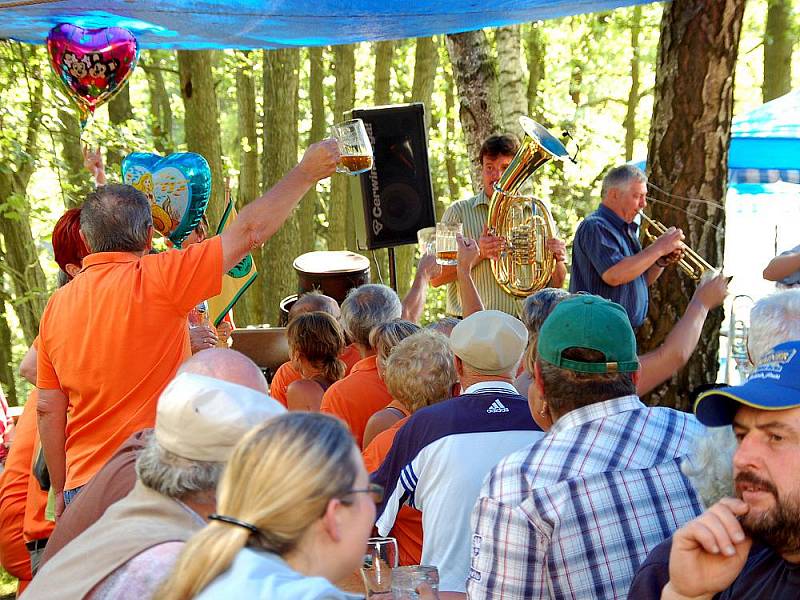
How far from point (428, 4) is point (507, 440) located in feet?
9.93

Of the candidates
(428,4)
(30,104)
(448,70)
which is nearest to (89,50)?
(428,4)

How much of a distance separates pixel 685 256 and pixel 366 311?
6.41 feet

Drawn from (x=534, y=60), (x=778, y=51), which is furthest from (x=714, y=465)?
(x=534, y=60)

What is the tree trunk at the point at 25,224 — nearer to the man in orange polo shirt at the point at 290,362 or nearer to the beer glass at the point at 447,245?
the man in orange polo shirt at the point at 290,362

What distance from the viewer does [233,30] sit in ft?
19.7

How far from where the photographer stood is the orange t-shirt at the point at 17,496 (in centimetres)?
379

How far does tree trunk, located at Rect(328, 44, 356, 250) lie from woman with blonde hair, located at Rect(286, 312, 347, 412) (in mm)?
8608

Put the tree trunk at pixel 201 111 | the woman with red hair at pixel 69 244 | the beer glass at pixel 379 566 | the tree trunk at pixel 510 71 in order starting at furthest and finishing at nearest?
1. the tree trunk at pixel 201 111
2. the tree trunk at pixel 510 71
3. the woman with red hair at pixel 69 244
4. the beer glass at pixel 379 566

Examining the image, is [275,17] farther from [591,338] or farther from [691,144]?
[591,338]

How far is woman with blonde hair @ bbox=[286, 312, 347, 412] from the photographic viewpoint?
465cm

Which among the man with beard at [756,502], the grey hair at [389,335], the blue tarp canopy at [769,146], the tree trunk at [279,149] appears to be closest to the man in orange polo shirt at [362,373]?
the grey hair at [389,335]

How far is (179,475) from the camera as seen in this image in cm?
199

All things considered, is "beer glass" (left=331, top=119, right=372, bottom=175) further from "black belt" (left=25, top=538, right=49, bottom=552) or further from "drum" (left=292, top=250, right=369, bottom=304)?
"drum" (left=292, top=250, right=369, bottom=304)

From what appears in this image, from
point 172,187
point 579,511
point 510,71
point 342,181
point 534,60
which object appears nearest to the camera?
point 579,511
